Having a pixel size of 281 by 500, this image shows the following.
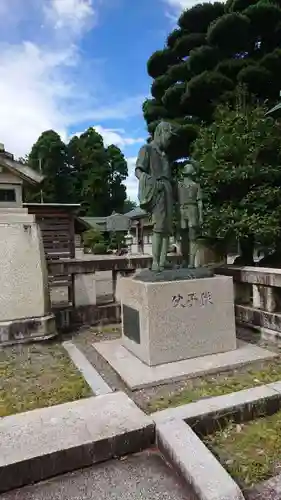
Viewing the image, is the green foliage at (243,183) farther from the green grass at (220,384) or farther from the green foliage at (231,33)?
the green foliage at (231,33)

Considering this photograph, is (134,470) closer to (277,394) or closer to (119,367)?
(277,394)

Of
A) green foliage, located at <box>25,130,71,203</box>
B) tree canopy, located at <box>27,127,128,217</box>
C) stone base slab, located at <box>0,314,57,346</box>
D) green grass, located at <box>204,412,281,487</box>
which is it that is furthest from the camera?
tree canopy, located at <box>27,127,128,217</box>

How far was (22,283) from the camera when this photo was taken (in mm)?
4449

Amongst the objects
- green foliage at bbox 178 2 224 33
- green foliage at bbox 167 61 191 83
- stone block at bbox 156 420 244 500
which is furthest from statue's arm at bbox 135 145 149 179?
green foliage at bbox 178 2 224 33

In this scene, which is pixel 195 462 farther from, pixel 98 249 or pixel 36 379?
pixel 98 249

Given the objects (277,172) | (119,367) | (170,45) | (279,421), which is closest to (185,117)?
(170,45)

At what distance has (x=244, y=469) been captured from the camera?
2.07 metres

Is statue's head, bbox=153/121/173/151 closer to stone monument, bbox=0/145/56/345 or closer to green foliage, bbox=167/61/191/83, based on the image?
stone monument, bbox=0/145/56/345

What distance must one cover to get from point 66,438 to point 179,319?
6.17ft

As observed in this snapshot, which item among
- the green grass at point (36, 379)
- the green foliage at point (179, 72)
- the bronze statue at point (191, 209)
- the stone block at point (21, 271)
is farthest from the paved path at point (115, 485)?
the green foliage at point (179, 72)

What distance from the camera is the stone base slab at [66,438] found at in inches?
80.5

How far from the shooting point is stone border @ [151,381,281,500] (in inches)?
72.3

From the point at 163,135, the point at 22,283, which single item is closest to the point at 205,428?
the point at 22,283

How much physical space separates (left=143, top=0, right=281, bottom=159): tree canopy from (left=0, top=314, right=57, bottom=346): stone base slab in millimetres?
6839
